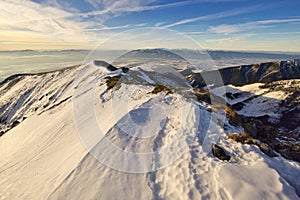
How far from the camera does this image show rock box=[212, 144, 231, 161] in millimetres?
10974

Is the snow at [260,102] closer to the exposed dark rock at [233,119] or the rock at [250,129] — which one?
the exposed dark rock at [233,119]

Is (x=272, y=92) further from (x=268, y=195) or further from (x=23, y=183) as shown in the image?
(x=23, y=183)

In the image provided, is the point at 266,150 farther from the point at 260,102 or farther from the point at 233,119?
the point at 260,102

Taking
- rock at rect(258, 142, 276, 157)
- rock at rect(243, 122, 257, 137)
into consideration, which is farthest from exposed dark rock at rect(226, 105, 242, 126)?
rock at rect(258, 142, 276, 157)

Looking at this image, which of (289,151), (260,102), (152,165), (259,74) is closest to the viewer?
(152,165)

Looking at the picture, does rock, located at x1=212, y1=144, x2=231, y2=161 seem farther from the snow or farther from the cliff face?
the cliff face

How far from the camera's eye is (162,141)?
13.0m

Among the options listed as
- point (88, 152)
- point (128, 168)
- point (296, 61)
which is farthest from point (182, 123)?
point (296, 61)

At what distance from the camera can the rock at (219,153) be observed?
432 inches

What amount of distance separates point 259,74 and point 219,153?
19977 centimetres

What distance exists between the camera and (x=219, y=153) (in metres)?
11.2

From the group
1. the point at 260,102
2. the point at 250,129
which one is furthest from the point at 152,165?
the point at 260,102

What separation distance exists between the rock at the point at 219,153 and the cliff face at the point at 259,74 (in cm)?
15964

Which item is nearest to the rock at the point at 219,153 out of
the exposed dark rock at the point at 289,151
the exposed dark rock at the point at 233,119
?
the exposed dark rock at the point at 289,151
